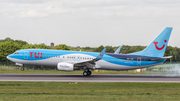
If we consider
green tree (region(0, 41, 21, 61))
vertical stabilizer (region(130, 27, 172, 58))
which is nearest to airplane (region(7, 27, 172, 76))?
vertical stabilizer (region(130, 27, 172, 58))

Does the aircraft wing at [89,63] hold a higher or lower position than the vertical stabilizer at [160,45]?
lower

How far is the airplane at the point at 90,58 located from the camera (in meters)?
38.6

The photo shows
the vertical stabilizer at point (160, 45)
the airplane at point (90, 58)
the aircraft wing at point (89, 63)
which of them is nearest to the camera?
the aircraft wing at point (89, 63)

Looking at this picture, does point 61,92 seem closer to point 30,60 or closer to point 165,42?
point 30,60

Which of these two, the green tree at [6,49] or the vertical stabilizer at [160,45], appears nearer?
the vertical stabilizer at [160,45]

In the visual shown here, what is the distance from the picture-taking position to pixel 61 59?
38906mm

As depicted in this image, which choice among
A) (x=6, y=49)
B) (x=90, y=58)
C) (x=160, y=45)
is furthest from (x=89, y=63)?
(x=6, y=49)

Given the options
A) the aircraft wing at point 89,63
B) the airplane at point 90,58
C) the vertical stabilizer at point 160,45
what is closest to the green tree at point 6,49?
the airplane at point 90,58

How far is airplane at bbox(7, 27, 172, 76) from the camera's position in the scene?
38.6 meters

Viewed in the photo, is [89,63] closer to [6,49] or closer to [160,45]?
[160,45]

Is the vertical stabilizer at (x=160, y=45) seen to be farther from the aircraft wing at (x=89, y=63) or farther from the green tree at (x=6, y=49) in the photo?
the green tree at (x=6, y=49)

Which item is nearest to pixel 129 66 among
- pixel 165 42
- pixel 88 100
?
pixel 165 42

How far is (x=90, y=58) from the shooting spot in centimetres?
3972

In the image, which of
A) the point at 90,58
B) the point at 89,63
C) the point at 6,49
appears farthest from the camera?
the point at 6,49
